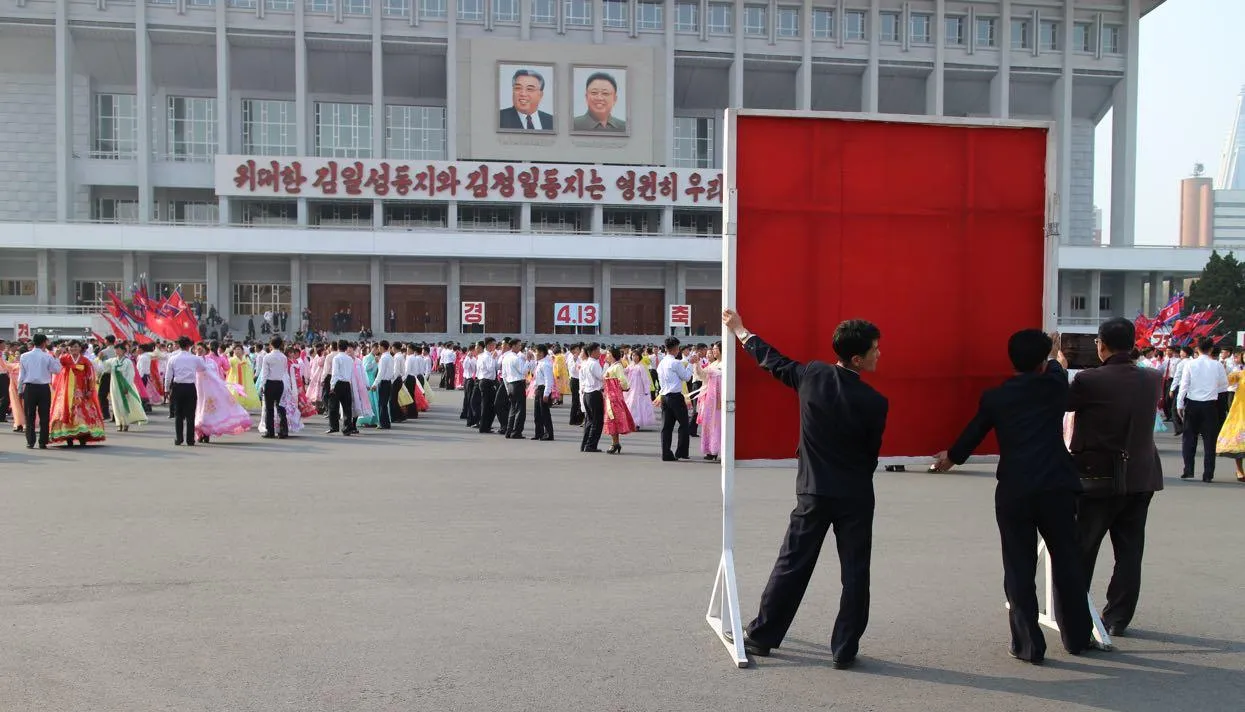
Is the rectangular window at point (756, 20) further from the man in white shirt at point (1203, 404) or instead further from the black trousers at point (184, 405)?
the man in white shirt at point (1203, 404)

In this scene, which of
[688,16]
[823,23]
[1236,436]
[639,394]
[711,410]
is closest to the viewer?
[1236,436]

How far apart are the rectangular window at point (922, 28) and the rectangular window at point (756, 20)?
8372 millimetres

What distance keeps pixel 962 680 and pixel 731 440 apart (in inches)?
63.5

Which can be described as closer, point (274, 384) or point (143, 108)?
point (274, 384)

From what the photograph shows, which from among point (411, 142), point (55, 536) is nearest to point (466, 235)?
point (411, 142)

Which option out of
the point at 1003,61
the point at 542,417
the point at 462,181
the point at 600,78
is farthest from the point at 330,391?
the point at 1003,61

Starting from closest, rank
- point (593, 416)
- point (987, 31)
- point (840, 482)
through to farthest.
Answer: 1. point (840, 482)
2. point (593, 416)
3. point (987, 31)

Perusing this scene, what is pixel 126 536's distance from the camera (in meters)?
7.81

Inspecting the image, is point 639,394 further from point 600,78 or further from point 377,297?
point 600,78

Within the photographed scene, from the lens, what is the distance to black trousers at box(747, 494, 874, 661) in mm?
4762

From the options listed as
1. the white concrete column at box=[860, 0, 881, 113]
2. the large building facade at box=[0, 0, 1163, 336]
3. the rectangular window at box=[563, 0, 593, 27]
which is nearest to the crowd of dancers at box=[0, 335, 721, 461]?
the large building facade at box=[0, 0, 1163, 336]

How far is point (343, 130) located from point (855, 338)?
51.5 metres

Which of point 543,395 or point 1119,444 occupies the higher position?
point 1119,444

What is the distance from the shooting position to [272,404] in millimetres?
16469
